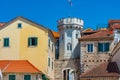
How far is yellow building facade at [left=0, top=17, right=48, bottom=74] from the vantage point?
74.1 metres

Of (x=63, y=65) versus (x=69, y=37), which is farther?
(x=69, y=37)

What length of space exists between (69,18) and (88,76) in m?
22.4

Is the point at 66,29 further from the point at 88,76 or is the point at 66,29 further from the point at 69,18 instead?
the point at 88,76

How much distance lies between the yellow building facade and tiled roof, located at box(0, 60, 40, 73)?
0.89m

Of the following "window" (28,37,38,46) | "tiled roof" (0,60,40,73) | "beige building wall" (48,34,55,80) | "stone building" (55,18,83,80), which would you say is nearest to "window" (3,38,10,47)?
"tiled roof" (0,60,40,73)

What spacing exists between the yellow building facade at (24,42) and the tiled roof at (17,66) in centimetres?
89

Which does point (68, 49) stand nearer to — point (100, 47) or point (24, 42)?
point (100, 47)

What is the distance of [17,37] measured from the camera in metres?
75.5

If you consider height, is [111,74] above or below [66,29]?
below

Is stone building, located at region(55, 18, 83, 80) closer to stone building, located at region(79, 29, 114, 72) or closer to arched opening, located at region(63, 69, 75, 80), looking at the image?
arched opening, located at region(63, 69, 75, 80)

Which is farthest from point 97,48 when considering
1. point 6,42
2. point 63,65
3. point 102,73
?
point 102,73

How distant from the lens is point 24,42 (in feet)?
246

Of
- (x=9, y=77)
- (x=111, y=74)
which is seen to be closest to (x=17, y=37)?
(x=9, y=77)

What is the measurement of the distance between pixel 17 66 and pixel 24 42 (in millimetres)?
4635
